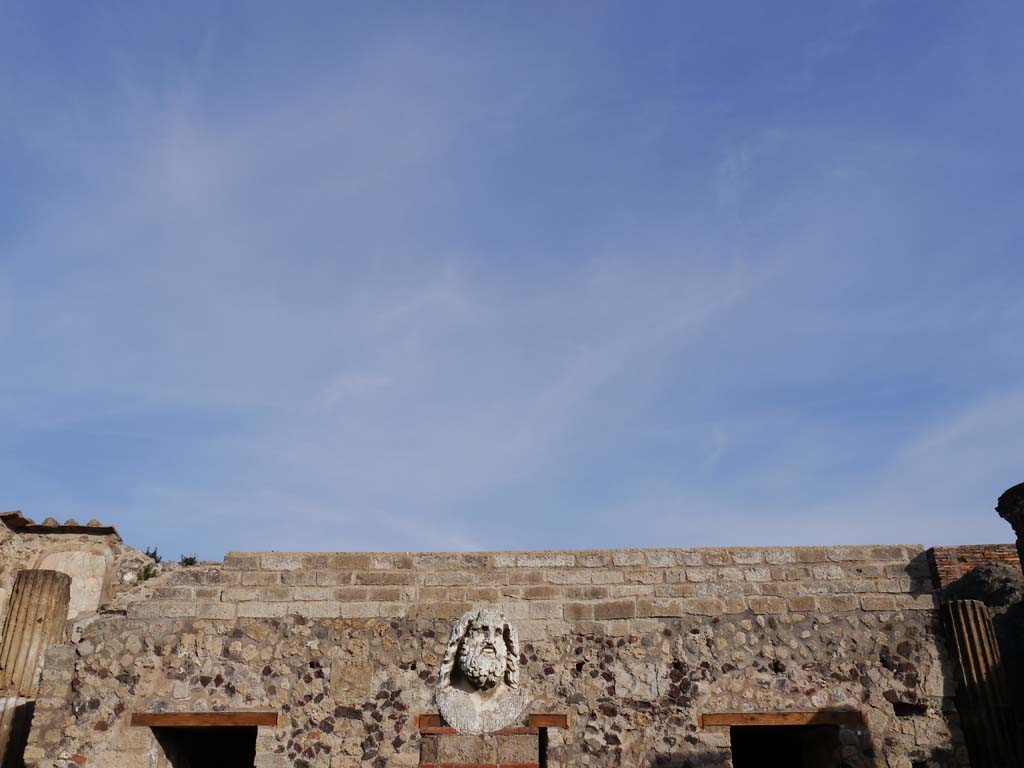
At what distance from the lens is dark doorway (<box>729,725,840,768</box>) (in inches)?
332

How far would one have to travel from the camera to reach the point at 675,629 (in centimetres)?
853

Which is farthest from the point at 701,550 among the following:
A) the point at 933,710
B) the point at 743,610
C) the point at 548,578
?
the point at 933,710

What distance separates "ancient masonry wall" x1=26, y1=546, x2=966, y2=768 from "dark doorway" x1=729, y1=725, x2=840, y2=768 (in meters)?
0.28

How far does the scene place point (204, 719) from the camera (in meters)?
8.29

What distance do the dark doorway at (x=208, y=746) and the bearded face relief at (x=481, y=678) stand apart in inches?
75.3

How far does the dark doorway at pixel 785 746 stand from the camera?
332 inches

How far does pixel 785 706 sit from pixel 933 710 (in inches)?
53.0

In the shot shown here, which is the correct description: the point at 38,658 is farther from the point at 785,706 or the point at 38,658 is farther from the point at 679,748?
the point at 785,706

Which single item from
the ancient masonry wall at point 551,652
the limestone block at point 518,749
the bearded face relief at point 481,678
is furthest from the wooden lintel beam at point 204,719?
the limestone block at point 518,749

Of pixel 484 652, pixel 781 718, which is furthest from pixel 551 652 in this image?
pixel 781 718

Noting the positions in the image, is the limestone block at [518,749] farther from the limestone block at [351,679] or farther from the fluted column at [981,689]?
the fluted column at [981,689]

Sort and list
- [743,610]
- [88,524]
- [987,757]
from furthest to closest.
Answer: [88,524]
[743,610]
[987,757]

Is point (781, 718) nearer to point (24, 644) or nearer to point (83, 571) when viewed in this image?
point (24, 644)

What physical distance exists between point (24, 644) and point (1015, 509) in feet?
40.9
